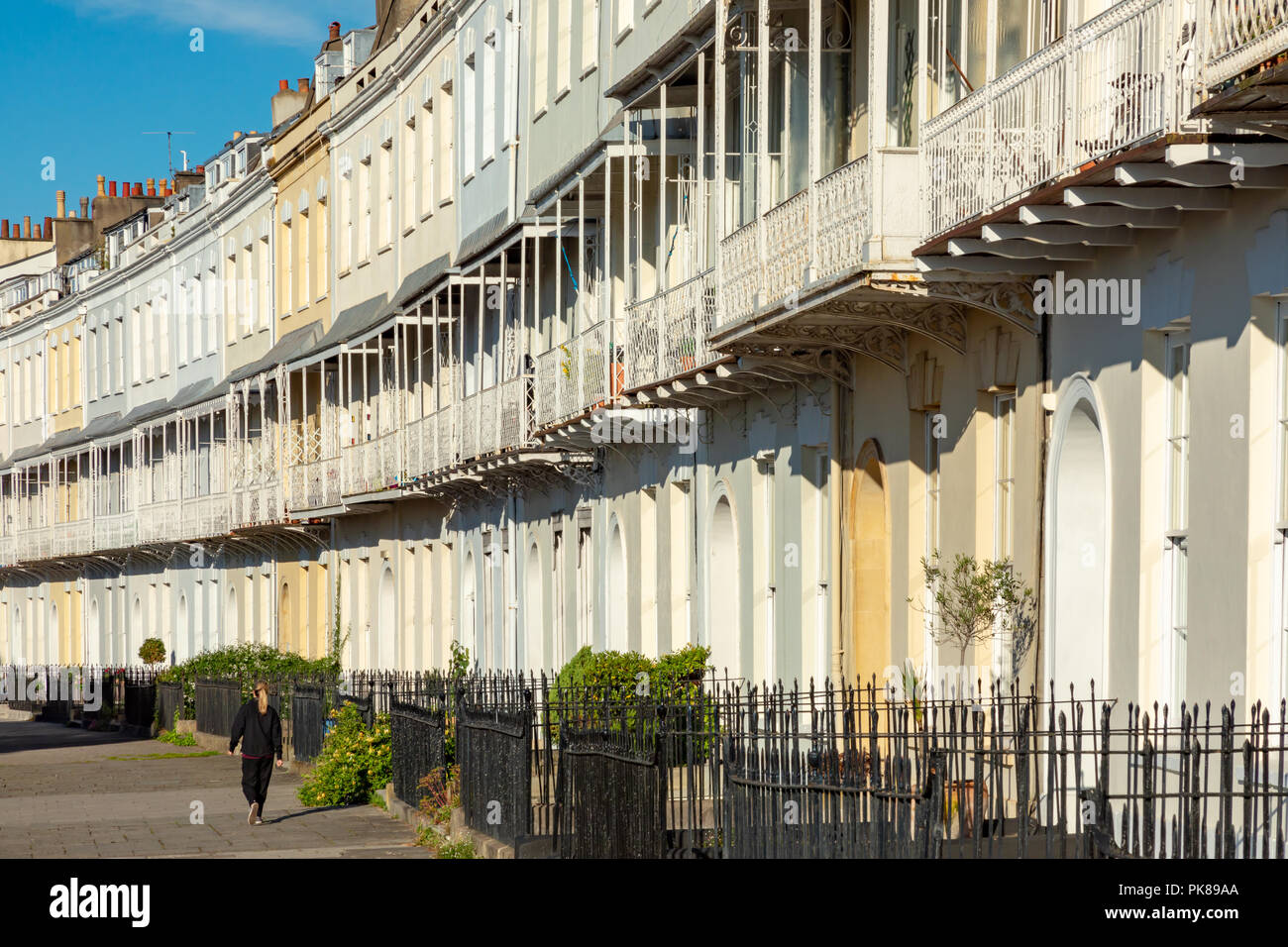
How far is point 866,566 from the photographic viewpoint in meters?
17.0

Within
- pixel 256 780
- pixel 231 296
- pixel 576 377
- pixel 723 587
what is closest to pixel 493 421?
pixel 576 377

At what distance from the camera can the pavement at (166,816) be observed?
16.9 meters

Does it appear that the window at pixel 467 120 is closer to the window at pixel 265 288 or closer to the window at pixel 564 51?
the window at pixel 564 51

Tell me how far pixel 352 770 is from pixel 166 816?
192cm

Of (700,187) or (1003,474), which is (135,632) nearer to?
(700,187)

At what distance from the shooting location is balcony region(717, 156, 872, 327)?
45.1ft

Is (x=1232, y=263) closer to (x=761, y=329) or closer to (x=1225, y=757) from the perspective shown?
(x=1225, y=757)

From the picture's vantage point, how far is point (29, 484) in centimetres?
6450

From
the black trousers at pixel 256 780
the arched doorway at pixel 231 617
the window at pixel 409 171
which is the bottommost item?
the arched doorway at pixel 231 617

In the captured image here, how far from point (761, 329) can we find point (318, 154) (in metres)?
24.8

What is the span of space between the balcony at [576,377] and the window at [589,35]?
3688mm

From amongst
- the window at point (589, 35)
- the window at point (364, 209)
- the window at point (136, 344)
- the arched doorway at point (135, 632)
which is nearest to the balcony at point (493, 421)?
the window at point (589, 35)

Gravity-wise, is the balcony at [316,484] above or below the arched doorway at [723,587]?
above
